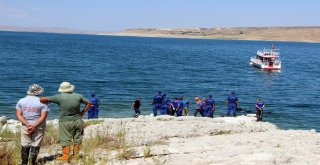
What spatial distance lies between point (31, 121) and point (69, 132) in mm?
806

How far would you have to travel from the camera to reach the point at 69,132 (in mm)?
8695

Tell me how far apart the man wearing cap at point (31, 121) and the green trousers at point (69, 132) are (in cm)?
43

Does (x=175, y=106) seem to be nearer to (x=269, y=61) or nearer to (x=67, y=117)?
(x=67, y=117)

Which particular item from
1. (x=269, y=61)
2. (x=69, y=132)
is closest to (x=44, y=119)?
(x=69, y=132)

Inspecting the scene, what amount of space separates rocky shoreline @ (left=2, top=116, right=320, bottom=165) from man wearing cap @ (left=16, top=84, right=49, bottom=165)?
52 centimetres

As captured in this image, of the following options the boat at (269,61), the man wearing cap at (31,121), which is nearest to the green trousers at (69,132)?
the man wearing cap at (31,121)

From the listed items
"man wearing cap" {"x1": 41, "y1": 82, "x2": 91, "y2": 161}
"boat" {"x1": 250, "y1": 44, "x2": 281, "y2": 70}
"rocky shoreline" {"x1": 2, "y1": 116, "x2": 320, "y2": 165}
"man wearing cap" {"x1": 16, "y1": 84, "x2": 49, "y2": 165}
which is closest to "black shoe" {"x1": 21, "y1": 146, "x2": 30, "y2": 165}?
"man wearing cap" {"x1": 16, "y1": 84, "x2": 49, "y2": 165}

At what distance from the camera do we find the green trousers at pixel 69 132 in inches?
340

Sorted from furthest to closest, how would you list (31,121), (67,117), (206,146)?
(206,146)
(67,117)
(31,121)

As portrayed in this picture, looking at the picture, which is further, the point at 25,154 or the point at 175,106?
the point at 175,106

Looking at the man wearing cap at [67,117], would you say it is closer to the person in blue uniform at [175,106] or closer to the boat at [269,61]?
the person in blue uniform at [175,106]

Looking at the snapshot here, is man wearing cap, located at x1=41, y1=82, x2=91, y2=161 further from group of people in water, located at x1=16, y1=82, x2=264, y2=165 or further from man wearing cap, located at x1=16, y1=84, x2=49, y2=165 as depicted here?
man wearing cap, located at x1=16, y1=84, x2=49, y2=165

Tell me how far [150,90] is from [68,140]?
3322cm

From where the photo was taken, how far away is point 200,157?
9008mm
